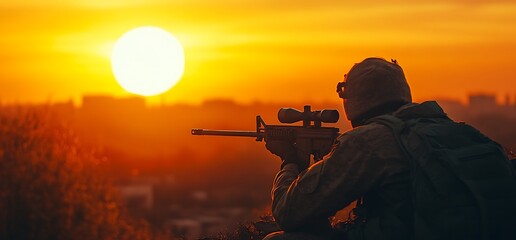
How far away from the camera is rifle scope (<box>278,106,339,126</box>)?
35.4 feet

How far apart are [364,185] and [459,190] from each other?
2.50 ft

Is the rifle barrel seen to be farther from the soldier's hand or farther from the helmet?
the helmet

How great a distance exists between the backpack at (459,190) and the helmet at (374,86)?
2.42 ft

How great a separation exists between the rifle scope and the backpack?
1.70 meters

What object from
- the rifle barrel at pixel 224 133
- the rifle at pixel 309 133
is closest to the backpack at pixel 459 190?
the rifle at pixel 309 133

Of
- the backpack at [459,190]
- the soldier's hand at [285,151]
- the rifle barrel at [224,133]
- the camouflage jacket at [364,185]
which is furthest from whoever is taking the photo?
the rifle barrel at [224,133]

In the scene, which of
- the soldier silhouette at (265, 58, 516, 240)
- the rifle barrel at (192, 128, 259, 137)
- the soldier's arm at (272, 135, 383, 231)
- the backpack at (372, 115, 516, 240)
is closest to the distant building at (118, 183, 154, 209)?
the rifle barrel at (192, 128, 259, 137)

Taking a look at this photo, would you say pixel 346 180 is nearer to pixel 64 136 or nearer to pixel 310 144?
pixel 310 144

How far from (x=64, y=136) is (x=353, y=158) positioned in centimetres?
4263

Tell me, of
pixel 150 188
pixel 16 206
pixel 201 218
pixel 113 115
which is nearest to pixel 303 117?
pixel 16 206

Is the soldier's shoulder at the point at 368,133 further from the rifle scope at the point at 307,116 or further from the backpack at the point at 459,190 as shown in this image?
the rifle scope at the point at 307,116

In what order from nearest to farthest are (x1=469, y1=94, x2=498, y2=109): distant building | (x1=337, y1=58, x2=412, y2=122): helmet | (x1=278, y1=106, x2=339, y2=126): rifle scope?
(x1=337, y1=58, x2=412, y2=122): helmet
(x1=278, y1=106, x2=339, y2=126): rifle scope
(x1=469, y1=94, x2=498, y2=109): distant building

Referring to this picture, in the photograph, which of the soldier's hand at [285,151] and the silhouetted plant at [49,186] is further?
the silhouetted plant at [49,186]

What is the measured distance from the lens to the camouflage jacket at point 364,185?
916 centimetres
